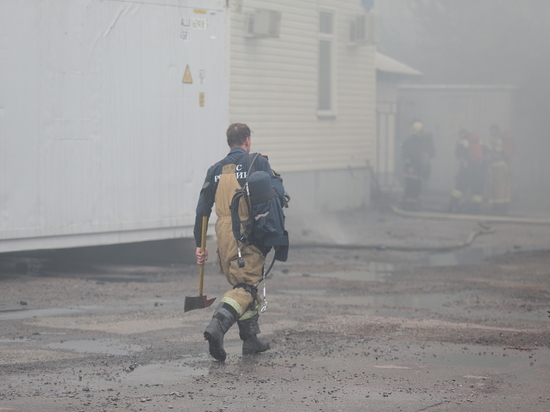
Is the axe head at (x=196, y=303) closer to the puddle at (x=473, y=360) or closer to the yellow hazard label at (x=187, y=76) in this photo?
the puddle at (x=473, y=360)

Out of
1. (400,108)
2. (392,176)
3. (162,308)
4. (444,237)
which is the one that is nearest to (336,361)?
(162,308)

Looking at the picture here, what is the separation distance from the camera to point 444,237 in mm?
16938

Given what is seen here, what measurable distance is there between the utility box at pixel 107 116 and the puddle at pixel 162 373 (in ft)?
14.4

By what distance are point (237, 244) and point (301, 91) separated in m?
14.3

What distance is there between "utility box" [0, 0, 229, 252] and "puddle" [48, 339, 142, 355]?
3.30m

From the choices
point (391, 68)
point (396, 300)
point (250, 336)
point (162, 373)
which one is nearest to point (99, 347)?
point (162, 373)

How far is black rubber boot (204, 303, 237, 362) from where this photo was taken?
632 cm

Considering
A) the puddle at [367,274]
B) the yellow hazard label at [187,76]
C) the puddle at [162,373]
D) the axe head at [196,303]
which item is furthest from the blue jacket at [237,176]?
the yellow hazard label at [187,76]

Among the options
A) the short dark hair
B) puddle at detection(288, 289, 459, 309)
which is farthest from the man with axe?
puddle at detection(288, 289, 459, 309)

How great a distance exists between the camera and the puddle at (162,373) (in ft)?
19.4

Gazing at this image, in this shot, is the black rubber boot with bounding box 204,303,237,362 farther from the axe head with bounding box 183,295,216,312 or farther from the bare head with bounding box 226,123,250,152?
the bare head with bounding box 226,123,250,152

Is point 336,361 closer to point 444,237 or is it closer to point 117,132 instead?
point 117,132

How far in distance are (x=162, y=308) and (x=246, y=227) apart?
2750 mm

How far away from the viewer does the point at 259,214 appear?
6.56 m
